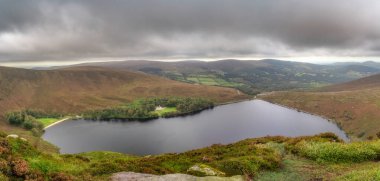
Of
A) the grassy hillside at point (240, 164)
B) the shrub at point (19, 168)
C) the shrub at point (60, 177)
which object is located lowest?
the grassy hillside at point (240, 164)

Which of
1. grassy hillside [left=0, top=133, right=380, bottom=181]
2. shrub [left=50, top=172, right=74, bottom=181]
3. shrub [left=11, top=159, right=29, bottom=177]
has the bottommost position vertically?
grassy hillside [left=0, top=133, right=380, bottom=181]

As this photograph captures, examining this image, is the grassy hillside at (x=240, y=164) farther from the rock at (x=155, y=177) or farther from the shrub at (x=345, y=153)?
the rock at (x=155, y=177)

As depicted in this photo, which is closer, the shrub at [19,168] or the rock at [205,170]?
the shrub at [19,168]

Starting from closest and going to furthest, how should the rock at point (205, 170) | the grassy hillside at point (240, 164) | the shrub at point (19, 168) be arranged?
the shrub at point (19, 168) < the grassy hillside at point (240, 164) < the rock at point (205, 170)

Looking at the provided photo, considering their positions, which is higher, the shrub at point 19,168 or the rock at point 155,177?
the shrub at point 19,168

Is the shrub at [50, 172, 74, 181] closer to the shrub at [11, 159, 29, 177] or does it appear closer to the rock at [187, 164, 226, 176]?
the shrub at [11, 159, 29, 177]

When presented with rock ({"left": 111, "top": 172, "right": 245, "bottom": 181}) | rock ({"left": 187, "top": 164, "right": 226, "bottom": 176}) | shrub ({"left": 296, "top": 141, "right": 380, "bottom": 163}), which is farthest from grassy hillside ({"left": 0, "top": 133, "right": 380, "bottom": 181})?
rock ({"left": 111, "top": 172, "right": 245, "bottom": 181})

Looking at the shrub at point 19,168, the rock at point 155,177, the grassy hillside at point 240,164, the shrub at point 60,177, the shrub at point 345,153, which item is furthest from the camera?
the shrub at point 345,153

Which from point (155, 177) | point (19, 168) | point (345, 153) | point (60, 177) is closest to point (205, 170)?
point (155, 177)

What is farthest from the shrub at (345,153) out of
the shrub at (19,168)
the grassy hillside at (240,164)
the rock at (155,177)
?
the shrub at (19,168)

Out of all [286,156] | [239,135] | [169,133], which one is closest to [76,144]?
[169,133]

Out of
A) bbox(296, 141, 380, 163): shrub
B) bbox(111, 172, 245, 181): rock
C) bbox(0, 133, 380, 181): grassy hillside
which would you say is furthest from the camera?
bbox(296, 141, 380, 163): shrub
